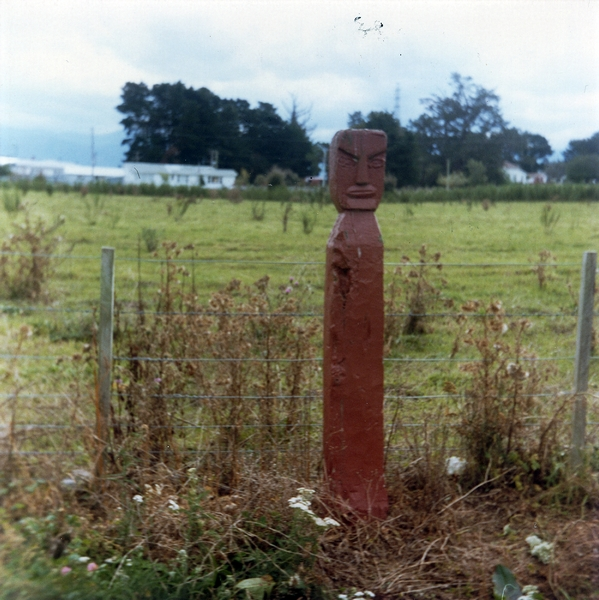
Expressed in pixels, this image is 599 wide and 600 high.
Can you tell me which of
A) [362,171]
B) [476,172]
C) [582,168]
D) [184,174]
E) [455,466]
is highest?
[582,168]

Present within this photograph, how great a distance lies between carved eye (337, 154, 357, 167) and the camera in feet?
12.1

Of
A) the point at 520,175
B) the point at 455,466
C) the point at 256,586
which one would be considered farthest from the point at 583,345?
the point at 520,175

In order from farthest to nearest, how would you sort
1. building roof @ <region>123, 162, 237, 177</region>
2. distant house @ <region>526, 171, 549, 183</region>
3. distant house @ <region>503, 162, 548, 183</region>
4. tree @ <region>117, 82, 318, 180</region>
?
distant house @ <region>526, 171, 549, 183</region> < distant house @ <region>503, 162, 548, 183</region> < building roof @ <region>123, 162, 237, 177</region> < tree @ <region>117, 82, 318, 180</region>

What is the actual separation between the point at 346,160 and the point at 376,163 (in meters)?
0.18

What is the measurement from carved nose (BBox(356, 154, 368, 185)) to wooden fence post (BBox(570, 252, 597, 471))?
1.67m

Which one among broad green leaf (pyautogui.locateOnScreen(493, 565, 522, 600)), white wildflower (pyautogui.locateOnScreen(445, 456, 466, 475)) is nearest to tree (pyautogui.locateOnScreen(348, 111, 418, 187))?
white wildflower (pyautogui.locateOnScreen(445, 456, 466, 475))

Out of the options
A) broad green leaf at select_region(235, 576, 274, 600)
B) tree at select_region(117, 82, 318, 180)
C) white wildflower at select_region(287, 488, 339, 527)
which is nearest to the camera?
broad green leaf at select_region(235, 576, 274, 600)

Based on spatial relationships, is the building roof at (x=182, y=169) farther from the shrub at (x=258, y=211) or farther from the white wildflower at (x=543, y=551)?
the white wildflower at (x=543, y=551)

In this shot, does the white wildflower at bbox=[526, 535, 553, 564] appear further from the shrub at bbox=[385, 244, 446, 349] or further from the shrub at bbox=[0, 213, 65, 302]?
the shrub at bbox=[0, 213, 65, 302]

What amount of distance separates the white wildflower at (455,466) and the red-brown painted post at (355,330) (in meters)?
0.70

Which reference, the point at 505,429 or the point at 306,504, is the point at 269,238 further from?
the point at 306,504

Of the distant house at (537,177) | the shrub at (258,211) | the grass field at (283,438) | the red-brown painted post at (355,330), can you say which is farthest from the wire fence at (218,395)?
the distant house at (537,177)

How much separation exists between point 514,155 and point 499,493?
4.53 metres

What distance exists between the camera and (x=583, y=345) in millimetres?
4371
